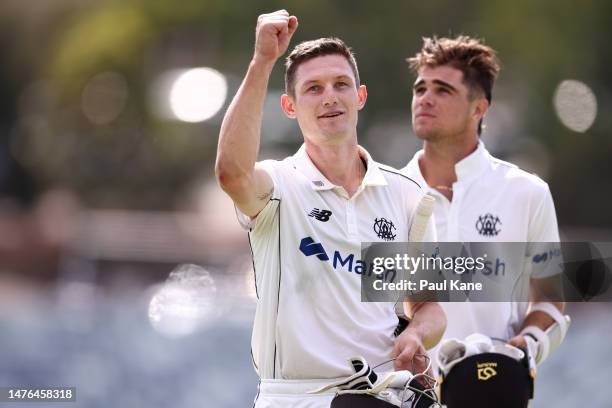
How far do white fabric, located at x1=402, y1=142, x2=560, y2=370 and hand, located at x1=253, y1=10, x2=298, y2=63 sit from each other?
82.8 inches

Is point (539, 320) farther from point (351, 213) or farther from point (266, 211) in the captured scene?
point (266, 211)

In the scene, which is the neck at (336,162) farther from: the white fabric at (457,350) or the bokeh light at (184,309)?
the bokeh light at (184,309)

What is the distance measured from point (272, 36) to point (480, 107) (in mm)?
2752

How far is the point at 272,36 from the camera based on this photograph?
5.34m

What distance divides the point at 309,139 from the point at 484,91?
2.34 m

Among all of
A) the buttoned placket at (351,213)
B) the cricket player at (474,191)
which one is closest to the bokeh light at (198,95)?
the cricket player at (474,191)

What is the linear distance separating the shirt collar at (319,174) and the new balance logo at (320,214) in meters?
0.11

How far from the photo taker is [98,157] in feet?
101

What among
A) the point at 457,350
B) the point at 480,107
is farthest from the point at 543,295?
the point at 457,350

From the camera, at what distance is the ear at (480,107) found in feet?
25.6

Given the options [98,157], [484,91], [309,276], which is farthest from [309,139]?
[98,157]

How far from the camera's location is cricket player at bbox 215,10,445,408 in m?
5.34

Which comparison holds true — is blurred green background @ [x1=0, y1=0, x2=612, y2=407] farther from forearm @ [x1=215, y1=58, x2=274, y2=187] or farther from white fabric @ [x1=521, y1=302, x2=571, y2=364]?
forearm @ [x1=215, y1=58, x2=274, y2=187]

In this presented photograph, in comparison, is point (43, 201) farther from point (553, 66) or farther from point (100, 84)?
point (553, 66)
